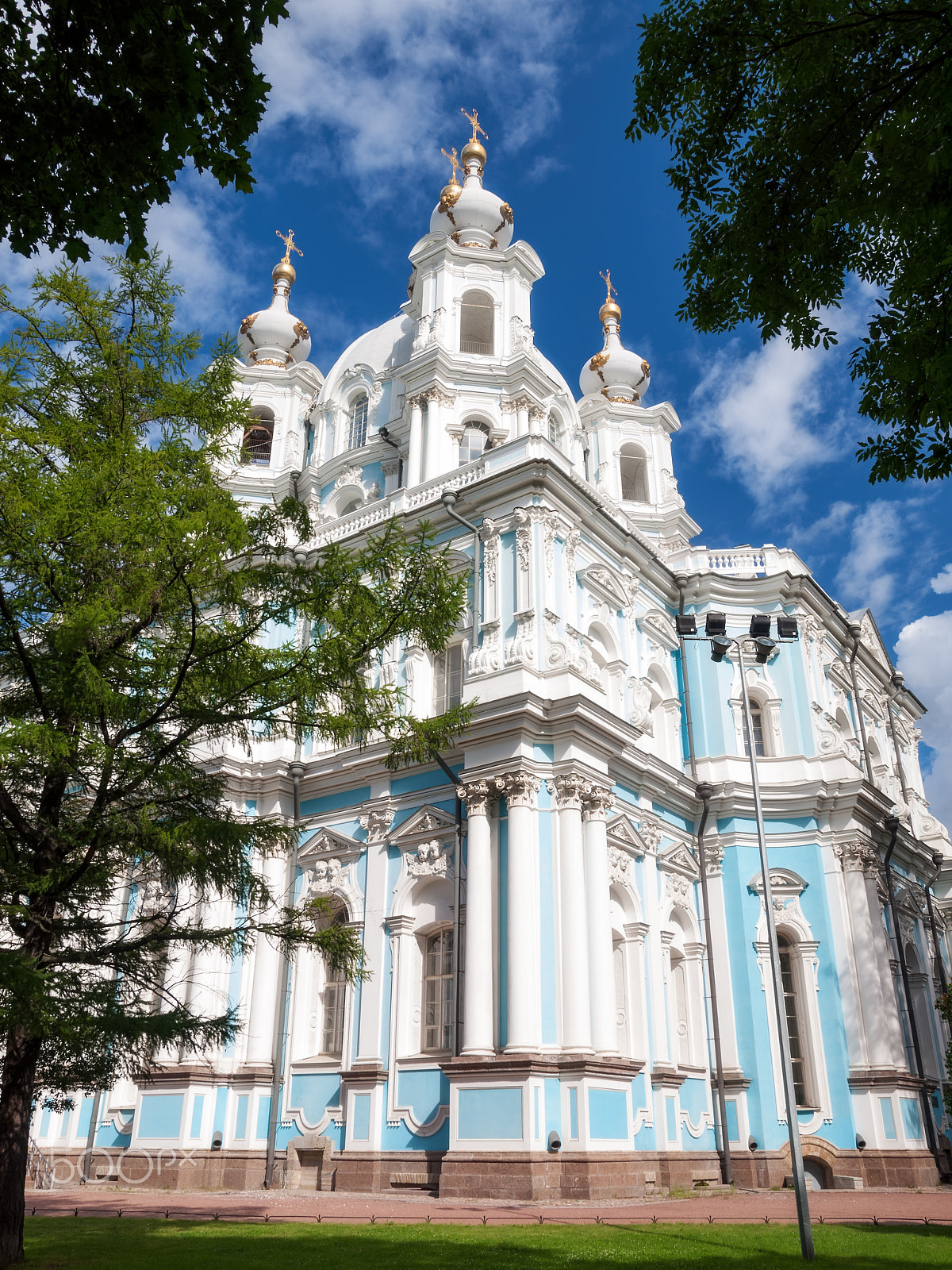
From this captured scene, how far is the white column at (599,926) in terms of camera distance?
1622cm

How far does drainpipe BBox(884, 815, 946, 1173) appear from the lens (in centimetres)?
2070

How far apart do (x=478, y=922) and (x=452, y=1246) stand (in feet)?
22.5

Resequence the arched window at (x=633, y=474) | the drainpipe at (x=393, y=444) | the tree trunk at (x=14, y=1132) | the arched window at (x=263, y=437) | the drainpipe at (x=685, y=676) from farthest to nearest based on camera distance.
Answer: the arched window at (x=633, y=474) → the arched window at (x=263, y=437) → the drainpipe at (x=393, y=444) → the drainpipe at (x=685, y=676) → the tree trunk at (x=14, y=1132)

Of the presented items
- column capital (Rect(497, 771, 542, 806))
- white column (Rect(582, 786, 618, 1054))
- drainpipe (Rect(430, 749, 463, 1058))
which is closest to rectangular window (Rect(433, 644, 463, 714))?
drainpipe (Rect(430, 749, 463, 1058))

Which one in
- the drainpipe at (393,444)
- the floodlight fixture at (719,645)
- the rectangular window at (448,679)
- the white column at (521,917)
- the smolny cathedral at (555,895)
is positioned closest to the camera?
the floodlight fixture at (719,645)

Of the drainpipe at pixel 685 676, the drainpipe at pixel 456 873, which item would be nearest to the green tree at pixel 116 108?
the drainpipe at pixel 456 873

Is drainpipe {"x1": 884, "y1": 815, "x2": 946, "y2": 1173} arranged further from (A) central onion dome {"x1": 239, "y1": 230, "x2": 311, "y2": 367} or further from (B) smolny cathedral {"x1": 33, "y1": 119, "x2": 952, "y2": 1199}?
(A) central onion dome {"x1": 239, "y1": 230, "x2": 311, "y2": 367}

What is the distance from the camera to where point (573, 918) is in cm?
1636

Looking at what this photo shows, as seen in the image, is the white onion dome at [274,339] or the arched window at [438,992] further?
the white onion dome at [274,339]

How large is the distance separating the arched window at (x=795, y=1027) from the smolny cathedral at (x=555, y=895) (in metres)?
0.06

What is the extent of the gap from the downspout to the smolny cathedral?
8 cm

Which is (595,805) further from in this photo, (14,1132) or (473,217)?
(473,217)

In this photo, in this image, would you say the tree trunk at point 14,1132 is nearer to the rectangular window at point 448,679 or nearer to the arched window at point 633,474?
the rectangular window at point 448,679

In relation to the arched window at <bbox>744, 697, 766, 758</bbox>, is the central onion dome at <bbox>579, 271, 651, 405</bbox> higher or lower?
higher
